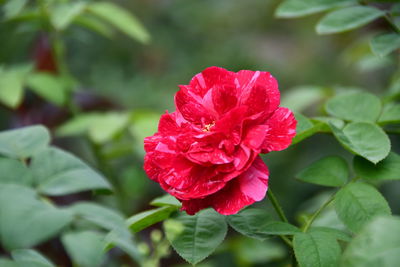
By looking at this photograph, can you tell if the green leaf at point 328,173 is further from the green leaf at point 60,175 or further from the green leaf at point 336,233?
the green leaf at point 60,175

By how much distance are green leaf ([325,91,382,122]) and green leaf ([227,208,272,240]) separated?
0.20 metres

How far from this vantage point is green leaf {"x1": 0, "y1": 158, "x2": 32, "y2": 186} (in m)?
0.58

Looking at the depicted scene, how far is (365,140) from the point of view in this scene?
62cm

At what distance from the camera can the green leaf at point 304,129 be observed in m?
0.61

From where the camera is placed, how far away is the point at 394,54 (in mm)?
1351

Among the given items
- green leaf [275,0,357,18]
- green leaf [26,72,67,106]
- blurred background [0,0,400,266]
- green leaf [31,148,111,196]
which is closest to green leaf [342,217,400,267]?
green leaf [31,148,111,196]

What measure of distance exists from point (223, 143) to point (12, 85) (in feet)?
2.32

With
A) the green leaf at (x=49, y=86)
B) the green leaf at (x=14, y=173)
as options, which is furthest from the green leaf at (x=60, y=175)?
the green leaf at (x=49, y=86)

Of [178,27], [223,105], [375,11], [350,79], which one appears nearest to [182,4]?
[178,27]

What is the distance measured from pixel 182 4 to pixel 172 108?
0.87 meters

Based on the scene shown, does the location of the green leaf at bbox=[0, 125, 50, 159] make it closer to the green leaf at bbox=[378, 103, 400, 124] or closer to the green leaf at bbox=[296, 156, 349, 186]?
the green leaf at bbox=[296, 156, 349, 186]

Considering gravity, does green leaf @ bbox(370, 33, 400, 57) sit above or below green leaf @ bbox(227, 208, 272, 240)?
above

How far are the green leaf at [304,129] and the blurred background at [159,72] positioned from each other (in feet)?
1.67

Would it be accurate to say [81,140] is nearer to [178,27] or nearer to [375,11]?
[178,27]
